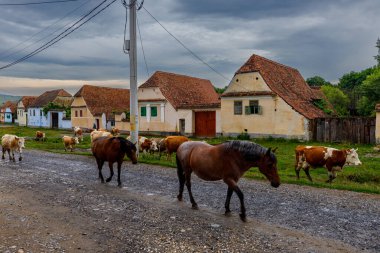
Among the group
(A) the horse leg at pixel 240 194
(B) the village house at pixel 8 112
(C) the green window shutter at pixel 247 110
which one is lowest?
(A) the horse leg at pixel 240 194

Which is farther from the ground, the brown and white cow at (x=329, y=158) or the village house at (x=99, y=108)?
the village house at (x=99, y=108)

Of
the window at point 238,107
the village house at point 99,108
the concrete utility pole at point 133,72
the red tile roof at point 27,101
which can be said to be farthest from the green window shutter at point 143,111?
the red tile roof at point 27,101

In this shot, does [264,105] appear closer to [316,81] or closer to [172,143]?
[172,143]

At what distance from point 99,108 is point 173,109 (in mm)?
16564

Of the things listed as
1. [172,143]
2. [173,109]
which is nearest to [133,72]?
[172,143]

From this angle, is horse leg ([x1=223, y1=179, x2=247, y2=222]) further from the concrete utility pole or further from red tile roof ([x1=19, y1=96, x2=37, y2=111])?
red tile roof ([x1=19, y1=96, x2=37, y2=111])

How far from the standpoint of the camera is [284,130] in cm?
2838

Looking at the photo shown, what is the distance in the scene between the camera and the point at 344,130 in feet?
87.5

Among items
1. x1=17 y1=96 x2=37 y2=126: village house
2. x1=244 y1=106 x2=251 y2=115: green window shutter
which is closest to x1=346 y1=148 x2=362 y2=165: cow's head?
x1=244 y1=106 x2=251 y2=115: green window shutter

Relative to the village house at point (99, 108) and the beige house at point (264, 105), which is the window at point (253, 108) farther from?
the village house at point (99, 108)

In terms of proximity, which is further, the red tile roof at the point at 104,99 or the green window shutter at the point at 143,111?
the red tile roof at the point at 104,99

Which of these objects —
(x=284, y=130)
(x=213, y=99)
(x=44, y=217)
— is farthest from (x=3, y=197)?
(x=213, y=99)

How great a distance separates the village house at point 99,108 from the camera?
144 feet

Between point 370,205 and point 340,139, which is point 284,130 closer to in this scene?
point 340,139
